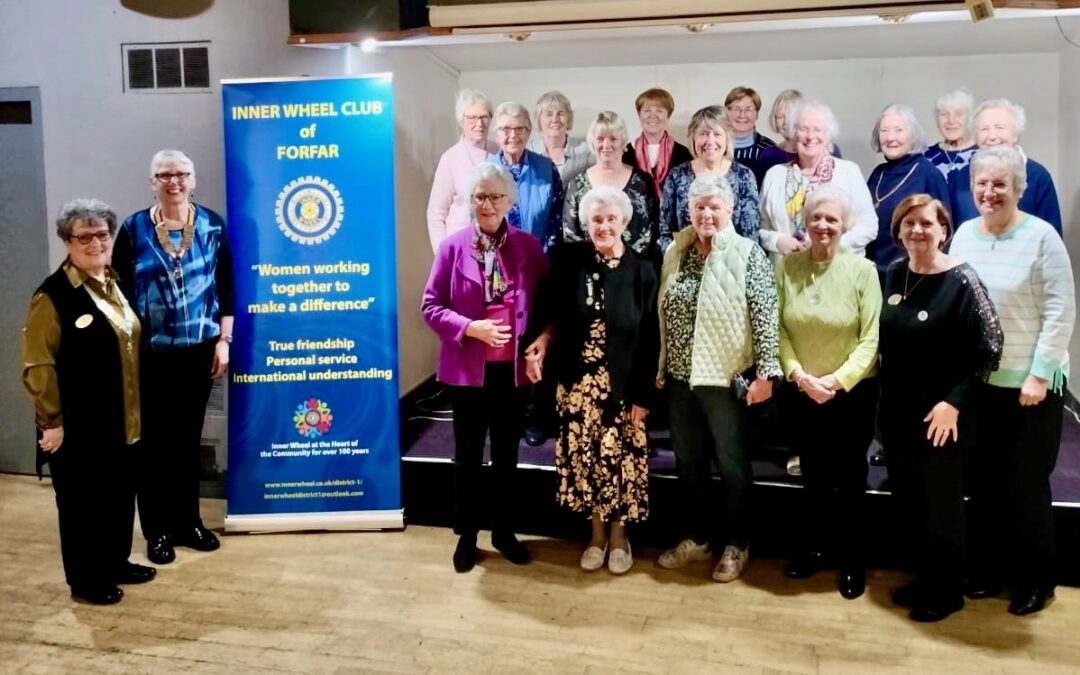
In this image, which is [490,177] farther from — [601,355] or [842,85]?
[842,85]

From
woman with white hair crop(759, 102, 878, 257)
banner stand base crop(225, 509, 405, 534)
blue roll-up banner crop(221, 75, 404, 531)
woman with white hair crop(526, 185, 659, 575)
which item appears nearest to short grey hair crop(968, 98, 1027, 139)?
woman with white hair crop(759, 102, 878, 257)

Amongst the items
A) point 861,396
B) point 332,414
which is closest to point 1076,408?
point 861,396

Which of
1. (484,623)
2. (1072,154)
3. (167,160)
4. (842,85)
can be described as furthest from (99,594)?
(1072,154)

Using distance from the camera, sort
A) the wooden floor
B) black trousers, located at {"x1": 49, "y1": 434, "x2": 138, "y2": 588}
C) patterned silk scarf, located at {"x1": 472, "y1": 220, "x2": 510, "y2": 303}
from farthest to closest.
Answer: patterned silk scarf, located at {"x1": 472, "y1": 220, "x2": 510, "y2": 303} → black trousers, located at {"x1": 49, "y1": 434, "x2": 138, "y2": 588} → the wooden floor

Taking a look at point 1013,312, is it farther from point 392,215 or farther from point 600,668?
point 392,215

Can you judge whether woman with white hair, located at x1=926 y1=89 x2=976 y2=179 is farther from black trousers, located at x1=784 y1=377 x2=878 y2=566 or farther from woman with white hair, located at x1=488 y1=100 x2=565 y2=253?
woman with white hair, located at x1=488 y1=100 x2=565 y2=253

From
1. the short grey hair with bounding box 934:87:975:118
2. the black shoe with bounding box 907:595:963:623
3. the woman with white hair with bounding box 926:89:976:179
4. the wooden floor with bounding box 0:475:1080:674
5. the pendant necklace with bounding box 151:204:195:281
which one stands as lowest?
the wooden floor with bounding box 0:475:1080:674

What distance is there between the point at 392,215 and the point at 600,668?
209 cm

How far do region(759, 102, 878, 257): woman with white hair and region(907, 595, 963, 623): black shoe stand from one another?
134 cm

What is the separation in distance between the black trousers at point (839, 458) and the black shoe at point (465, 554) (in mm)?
1313

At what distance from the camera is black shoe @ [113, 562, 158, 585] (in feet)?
11.3

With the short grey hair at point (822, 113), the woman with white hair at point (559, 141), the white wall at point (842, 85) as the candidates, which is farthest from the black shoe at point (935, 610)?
the white wall at point (842, 85)

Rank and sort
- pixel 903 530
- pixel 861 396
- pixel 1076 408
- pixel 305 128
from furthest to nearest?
pixel 1076 408
pixel 305 128
pixel 903 530
pixel 861 396

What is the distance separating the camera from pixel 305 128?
12.6ft
